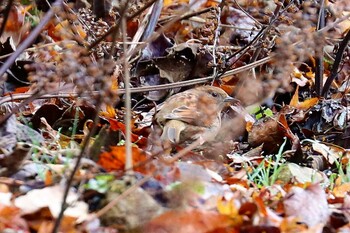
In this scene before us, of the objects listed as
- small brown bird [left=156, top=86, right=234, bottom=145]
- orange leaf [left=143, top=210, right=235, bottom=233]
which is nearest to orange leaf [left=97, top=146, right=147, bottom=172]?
orange leaf [left=143, top=210, right=235, bottom=233]

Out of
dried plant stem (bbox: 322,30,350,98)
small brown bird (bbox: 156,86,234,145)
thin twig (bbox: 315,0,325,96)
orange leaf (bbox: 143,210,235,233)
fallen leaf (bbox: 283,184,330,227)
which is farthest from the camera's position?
thin twig (bbox: 315,0,325,96)

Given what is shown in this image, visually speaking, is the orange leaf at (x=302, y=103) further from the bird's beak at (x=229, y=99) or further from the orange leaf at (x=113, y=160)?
the orange leaf at (x=113, y=160)

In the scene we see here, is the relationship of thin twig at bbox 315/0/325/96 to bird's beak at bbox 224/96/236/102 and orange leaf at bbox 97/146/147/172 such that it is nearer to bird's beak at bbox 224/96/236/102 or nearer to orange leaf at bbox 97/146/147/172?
bird's beak at bbox 224/96/236/102

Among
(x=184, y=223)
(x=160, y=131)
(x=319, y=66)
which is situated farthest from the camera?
(x=319, y=66)

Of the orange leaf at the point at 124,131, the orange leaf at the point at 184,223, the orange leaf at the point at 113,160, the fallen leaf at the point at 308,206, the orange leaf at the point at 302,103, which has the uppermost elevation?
the orange leaf at the point at 113,160

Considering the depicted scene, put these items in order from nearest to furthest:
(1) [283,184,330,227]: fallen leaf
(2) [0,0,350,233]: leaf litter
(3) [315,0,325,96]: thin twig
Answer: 1. (2) [0,0,350,233]: leaf litter
2. (1) [283,184,330,227]: fallen leaf
3. (3) [315,0,325,96]: thin twig

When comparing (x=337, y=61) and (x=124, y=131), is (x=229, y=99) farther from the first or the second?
(x=124, y=131)

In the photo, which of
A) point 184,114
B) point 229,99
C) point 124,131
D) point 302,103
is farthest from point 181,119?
point 302,103

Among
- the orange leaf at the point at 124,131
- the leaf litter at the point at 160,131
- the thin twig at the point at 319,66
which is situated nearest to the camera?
the leaf litter at the point at 160,131

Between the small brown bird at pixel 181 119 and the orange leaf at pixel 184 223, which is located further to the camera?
the small brown bird at pixel 181 119

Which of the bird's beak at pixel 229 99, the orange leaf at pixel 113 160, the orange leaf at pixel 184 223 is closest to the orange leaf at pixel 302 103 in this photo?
the bird's beak at pixel 229 99

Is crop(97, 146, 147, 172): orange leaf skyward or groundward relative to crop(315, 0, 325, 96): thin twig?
skyward

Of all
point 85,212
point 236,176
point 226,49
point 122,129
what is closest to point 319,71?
point 226,49

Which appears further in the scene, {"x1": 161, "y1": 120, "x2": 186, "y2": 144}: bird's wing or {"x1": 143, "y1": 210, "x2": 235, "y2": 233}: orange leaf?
{"x1": 161, "y1": 120, "x2": 186, "y2": 144}: bird's wing
